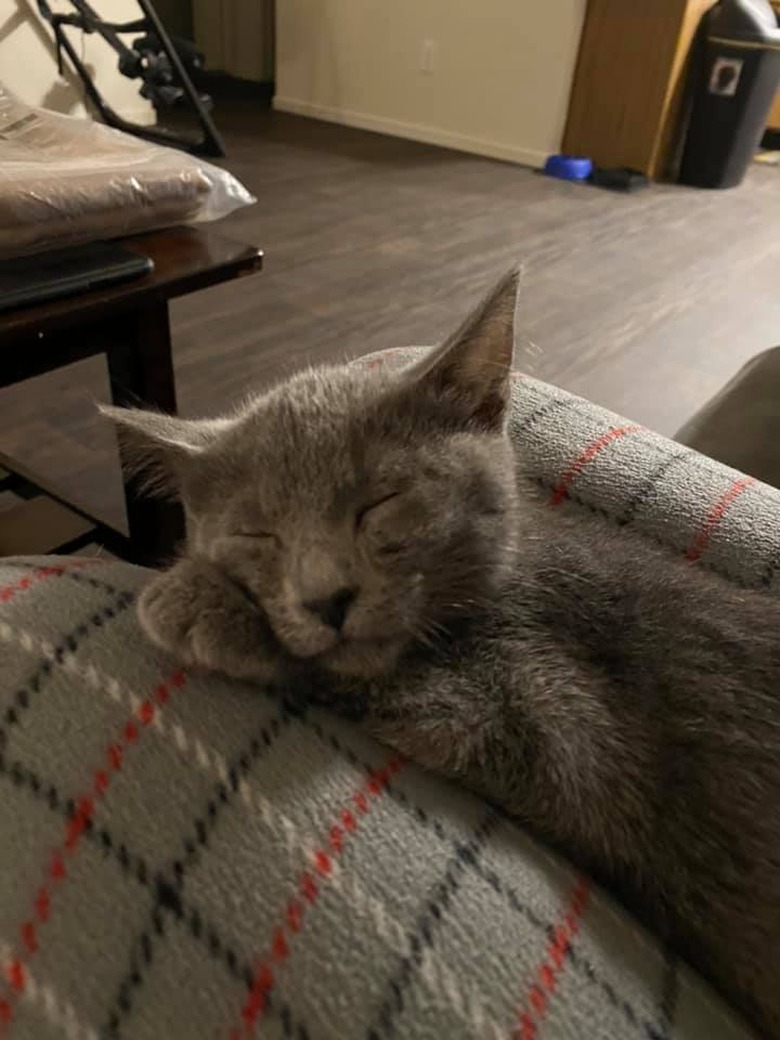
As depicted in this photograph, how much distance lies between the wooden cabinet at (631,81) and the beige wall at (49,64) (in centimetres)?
210

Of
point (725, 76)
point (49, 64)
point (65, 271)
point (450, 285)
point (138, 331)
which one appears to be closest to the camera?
point (65, 271)

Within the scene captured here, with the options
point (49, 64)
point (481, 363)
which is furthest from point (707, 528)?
point (49, 64)

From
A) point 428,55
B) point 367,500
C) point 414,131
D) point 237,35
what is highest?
point 367,500

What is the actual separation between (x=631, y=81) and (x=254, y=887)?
4566mm

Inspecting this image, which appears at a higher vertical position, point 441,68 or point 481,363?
point 481,363

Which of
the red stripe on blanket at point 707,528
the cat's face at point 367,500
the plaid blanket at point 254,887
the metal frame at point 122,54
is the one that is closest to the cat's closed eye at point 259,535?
the cat's face at point 367,500

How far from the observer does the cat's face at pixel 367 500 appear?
1.99ft

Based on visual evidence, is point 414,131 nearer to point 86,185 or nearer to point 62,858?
point 86,185

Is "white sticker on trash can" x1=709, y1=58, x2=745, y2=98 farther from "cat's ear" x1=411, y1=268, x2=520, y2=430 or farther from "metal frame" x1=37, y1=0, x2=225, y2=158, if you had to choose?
"cat's ear" x1=411, y1=268, x2=520, y2=430

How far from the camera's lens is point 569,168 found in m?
4.32

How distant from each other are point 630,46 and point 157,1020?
15.2ft

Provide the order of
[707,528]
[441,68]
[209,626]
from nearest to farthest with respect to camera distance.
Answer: [209,626] < [707,528] < [441,68]

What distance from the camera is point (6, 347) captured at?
1.05m

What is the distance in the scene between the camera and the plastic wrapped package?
116 centimetres
